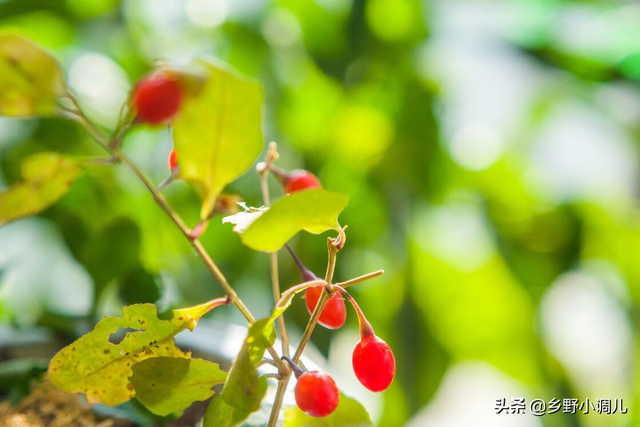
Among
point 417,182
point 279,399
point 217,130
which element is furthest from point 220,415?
point 417,182

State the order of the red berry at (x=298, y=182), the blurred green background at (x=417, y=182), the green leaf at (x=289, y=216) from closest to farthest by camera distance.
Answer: the green leaf at (x=289, y=216)
the red berry at (x=298, y=182)
the blurred green background at (x=417, y=182)

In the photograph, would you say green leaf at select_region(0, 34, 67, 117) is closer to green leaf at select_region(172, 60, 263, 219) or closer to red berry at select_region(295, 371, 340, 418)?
green leaf at select_region(172, 60, 263, 219)

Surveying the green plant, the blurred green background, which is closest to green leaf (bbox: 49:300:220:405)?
the green plant

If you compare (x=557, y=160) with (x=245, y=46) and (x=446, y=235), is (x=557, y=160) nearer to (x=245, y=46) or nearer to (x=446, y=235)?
(x=446, y=235)

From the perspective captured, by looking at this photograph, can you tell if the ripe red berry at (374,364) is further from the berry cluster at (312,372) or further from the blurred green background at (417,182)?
the blurred green background at (417,182)

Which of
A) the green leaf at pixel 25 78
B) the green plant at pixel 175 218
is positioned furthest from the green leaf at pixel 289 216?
the green leaf at pixel 25 78

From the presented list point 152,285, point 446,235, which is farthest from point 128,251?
point 446,235
